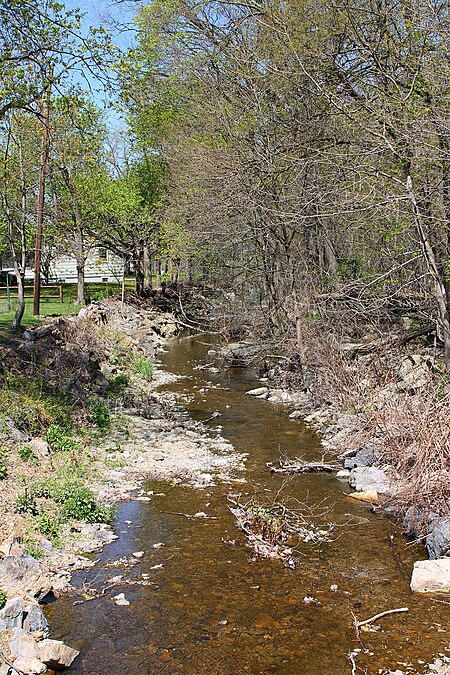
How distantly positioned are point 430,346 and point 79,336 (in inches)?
331

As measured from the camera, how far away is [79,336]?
1639 cm

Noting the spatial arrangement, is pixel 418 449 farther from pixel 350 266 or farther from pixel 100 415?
pixel 350 266

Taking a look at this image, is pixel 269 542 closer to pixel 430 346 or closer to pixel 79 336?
pixel 430 346

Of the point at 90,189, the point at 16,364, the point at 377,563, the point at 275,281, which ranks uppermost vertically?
the point at 90,189

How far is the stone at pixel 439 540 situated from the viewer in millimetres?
6898

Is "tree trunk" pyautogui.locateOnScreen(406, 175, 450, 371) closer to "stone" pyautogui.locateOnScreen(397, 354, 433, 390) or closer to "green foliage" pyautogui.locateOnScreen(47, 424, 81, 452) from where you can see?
"stone" pyautogui.locateOnScreen(397, 354, 433, 390)

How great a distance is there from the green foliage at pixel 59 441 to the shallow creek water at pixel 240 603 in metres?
1.81

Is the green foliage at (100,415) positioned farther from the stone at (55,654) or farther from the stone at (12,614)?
the stone at (55,654)

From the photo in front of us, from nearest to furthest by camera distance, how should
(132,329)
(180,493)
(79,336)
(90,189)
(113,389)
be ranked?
(180,493) → (113,389) → (79,336) → (132,329) → (90,189)

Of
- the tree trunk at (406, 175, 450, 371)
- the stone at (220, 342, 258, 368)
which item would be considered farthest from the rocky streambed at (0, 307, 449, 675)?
the stone at (220, 342, 258, 368)

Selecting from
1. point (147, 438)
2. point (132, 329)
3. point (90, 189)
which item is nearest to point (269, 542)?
point (147, 438)

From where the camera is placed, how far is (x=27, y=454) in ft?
30.2

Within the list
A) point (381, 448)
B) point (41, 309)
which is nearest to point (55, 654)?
point (381, 448)

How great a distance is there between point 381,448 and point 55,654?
5930 millimetres
